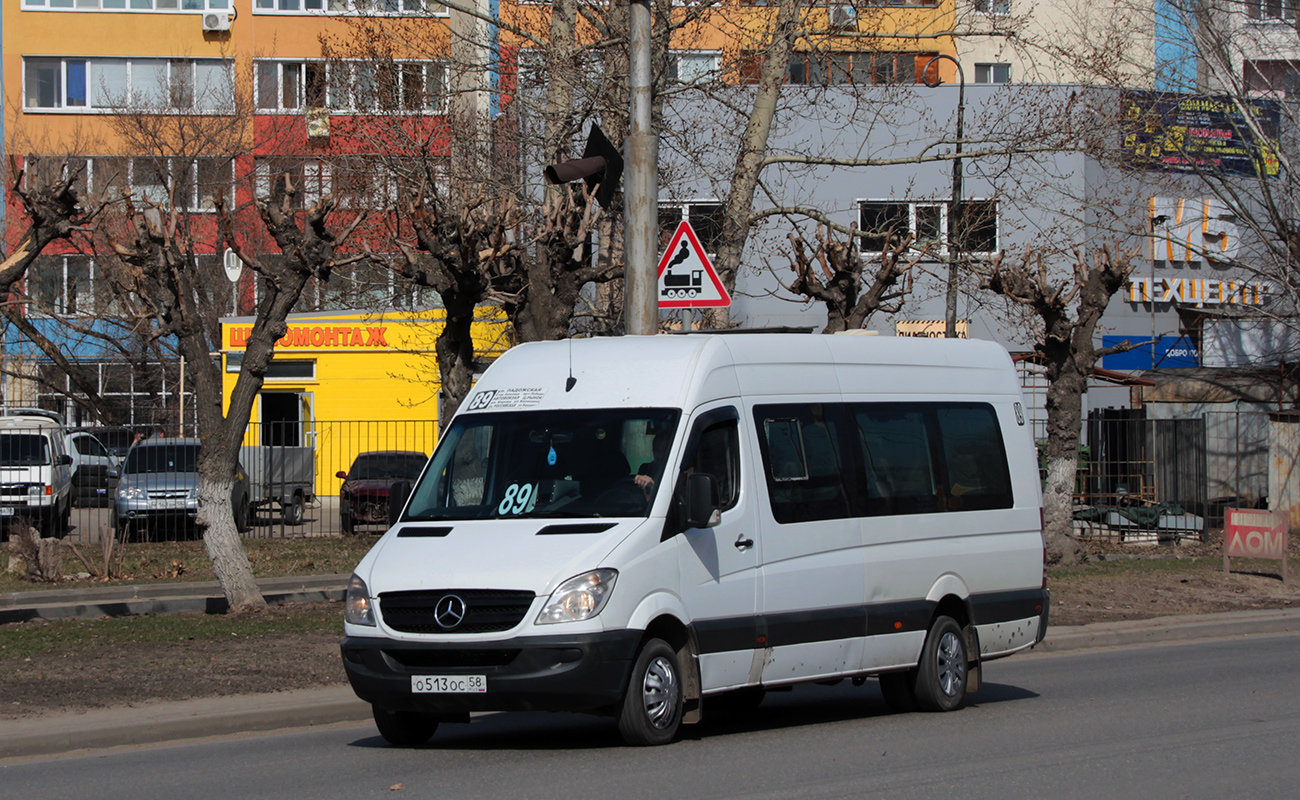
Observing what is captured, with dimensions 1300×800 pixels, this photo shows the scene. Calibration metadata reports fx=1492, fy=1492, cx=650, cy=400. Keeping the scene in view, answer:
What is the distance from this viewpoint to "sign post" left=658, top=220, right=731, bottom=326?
12.7 meters

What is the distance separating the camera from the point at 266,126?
44.1 metres

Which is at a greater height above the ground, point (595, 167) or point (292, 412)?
point (595, 167)

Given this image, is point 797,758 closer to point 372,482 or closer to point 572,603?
point 572,603

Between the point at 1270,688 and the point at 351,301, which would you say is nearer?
the point at 1270,688

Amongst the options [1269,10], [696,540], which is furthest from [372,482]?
[1269,10]

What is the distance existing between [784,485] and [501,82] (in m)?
13.6

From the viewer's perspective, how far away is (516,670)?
8.10 metres

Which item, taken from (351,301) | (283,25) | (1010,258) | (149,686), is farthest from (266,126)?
(149,686)

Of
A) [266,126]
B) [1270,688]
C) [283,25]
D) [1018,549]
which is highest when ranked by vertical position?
[283,25]

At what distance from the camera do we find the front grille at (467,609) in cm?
812

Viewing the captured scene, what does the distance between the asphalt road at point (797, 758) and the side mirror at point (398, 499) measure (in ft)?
4.68

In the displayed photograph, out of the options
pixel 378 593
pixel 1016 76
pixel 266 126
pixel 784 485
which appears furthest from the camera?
pixel 1016 76

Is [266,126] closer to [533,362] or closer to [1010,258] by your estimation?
[1010,258]

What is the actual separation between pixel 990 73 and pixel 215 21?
26.1 meters
